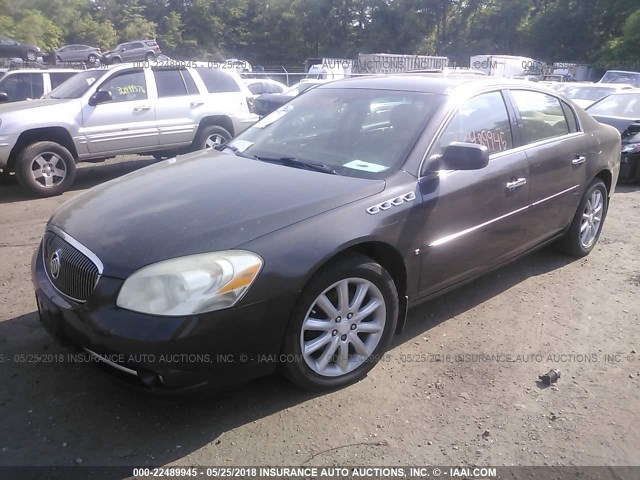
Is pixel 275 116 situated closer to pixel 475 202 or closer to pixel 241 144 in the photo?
pixel 241 144

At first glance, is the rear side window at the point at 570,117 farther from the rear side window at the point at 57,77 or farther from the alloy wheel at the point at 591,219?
the rear side window at the point at 57,77

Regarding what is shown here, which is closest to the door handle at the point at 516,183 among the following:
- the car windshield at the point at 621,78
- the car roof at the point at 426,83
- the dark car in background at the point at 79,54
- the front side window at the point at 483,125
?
the front side window at the point at 483,125

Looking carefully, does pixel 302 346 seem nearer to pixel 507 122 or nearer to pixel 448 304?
pixel 448 304

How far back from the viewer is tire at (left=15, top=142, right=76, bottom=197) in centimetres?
729

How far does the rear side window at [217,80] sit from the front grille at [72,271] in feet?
22.1

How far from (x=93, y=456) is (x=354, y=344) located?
1382mm

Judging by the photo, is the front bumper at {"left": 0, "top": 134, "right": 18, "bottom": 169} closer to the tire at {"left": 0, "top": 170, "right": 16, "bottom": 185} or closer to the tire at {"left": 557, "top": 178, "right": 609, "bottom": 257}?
the tire at {"left": 0, "top": 170, "right": 16, "bottom": 185}

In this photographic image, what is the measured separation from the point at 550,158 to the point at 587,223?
3.77ft

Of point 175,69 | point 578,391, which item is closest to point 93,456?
point 578,391

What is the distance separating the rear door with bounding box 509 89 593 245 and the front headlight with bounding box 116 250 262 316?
2.54m

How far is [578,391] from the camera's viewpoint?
3061mm

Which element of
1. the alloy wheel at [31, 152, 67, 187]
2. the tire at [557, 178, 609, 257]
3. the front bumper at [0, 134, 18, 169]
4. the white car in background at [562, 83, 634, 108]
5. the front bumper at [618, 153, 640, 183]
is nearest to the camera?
the tire at [557, 178, 609, 257]

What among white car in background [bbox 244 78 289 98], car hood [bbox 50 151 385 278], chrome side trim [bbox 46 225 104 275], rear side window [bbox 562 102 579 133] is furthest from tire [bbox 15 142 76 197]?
white car in background [bbox 244 78 289 98]

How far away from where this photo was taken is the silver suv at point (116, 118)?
7.34 m
